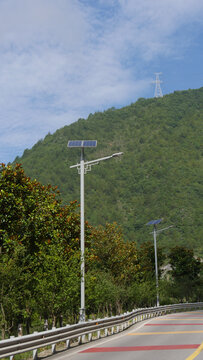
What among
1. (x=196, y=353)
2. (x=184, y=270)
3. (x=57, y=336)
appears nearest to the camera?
(x=196, y=353)

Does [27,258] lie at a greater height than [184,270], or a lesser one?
lesser

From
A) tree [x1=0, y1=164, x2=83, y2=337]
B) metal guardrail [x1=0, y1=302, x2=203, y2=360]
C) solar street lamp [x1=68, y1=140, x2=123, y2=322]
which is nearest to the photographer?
metal guardrail [x1=0, y1=302, x2=203, y2=360]

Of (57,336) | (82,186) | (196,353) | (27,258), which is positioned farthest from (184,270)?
(196,353)

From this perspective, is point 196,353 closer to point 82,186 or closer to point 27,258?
point 82,186

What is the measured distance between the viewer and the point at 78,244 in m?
35.4

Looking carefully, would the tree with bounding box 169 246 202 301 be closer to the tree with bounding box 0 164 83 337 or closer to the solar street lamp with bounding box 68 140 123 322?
the tree with bounding box 0 164 83 337

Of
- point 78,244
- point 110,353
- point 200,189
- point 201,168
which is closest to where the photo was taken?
point 110,353

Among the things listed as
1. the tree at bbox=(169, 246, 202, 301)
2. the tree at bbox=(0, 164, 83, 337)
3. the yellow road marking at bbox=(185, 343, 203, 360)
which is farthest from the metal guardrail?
the tree at bbox=(169, 246, 202, 301)

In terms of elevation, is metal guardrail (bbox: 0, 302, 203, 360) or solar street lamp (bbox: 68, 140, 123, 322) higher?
solar street lamp (bbox: 68, 140, 123, 322)

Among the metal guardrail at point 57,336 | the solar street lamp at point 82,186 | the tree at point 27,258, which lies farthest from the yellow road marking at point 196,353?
the tree at point 27,258

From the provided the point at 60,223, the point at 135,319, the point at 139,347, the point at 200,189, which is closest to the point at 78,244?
the point at 60,223

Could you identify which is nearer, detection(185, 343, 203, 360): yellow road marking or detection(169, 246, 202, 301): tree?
detection(185, 343, 203, 360): yellow road marking

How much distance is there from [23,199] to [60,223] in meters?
9.52

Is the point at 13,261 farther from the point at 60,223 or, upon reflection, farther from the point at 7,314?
Result: the point at 60,223
